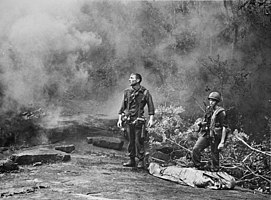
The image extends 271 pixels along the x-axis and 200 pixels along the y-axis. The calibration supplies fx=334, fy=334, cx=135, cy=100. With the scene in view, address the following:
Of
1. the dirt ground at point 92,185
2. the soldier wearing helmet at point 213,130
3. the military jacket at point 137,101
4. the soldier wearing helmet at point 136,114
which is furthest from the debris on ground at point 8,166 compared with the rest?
the soldier wearing helmet at point 213,130

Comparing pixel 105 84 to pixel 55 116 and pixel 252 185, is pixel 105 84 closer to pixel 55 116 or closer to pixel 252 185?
pixel 55 116

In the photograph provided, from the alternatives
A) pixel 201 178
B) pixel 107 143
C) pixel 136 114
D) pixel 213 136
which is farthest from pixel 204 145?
pixel 107 143

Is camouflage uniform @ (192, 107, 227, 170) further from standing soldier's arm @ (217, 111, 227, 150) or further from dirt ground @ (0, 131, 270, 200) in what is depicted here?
dirt ground @ (0, 131, 270, 200)

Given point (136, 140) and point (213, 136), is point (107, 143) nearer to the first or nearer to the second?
point (136, 140)

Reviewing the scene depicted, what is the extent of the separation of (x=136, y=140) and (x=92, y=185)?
1805mm

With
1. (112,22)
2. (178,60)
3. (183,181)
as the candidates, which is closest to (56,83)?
(112,22)

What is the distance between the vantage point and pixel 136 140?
6488mm

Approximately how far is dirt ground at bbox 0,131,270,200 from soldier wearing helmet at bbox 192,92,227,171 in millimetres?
686

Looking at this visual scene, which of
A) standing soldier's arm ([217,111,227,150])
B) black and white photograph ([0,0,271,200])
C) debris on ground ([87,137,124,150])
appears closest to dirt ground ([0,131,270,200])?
black and white photograph ([0,0,271,200])

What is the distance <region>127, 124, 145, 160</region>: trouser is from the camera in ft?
21.2

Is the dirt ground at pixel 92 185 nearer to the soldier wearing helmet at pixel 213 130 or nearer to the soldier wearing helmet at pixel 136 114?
the soldier wearing helmet at pixel 136 114

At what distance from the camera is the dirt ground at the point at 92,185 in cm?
428

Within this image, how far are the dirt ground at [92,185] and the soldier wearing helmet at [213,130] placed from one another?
69 cm

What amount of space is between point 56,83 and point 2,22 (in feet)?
8.45
